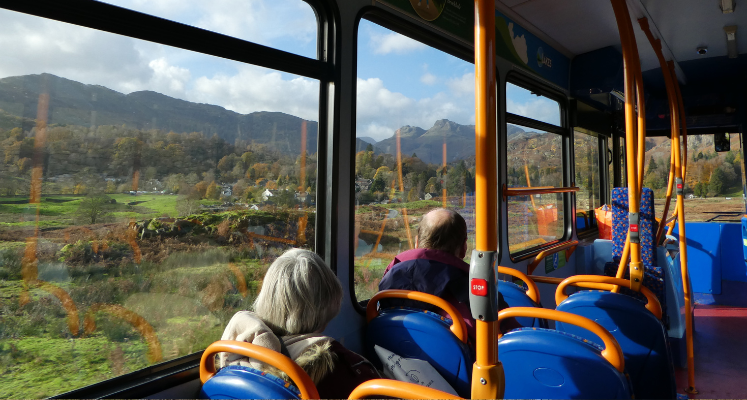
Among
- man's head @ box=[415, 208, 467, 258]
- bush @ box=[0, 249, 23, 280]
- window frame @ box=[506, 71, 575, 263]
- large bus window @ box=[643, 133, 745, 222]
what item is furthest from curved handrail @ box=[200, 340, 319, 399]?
large bus window @ box=[643, 133, 745, 222]

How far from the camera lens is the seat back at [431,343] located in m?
1.45

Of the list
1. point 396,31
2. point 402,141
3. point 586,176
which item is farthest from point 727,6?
point 402,141

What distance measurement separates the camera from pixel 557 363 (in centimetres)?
115

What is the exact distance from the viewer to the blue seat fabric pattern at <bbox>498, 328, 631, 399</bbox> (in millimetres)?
1101

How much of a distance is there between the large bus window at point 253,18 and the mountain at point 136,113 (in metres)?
0.29

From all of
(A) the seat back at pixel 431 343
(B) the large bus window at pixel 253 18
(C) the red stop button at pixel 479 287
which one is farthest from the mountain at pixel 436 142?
(C) the red stop button at pixel 479 287

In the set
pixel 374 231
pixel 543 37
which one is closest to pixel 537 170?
pixel 543 37

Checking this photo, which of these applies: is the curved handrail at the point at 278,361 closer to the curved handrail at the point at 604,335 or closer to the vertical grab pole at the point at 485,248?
the vertical grab pole at the point at 485,248

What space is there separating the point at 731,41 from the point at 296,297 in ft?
15.5

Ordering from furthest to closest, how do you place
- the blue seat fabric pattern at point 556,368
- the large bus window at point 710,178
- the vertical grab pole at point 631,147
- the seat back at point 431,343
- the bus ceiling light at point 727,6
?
the large bus window at point 710,178
the bus ceiling light at point 727,6
the vertical grab pole at point 631,147
the seat back at point 431,343
the blue seat fabric pattern at point 556,368

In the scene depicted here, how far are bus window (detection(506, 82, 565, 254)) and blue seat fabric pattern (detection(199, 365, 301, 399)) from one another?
9.74 feet

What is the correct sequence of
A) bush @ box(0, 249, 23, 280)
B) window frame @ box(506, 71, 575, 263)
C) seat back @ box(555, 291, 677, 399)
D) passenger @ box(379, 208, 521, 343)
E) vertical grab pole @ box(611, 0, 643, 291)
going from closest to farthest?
bush @ box(0, 249, 23, 280) → seat back @ box(555, 291, 677, 399) → passenger @ box(379, 208, 521, 343) → vertical grab pole @ box(611, 0, 643, 291) → window frame @ box(506, 71, 575, 263)

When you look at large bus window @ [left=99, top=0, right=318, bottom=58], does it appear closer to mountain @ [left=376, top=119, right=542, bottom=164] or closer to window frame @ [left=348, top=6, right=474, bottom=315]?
window frame @ [left=348, top=6, right=474, bottom=315]

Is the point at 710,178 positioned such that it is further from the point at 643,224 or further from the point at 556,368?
the point at 556,368
